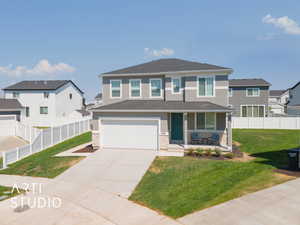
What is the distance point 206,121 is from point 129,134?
618cm

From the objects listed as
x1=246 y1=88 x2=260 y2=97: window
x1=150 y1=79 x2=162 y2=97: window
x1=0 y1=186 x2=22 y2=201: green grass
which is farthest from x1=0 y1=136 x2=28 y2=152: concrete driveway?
x1=246 y1=88 x2=260 y2=97: window

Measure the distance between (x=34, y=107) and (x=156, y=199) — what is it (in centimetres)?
3206

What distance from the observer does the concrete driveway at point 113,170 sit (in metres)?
9.55

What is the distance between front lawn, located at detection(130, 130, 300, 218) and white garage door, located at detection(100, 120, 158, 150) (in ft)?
8.10

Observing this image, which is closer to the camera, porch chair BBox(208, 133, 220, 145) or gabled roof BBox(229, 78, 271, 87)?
porch chair BBox(208, 133, 220, 145)

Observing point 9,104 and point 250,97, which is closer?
point 9,104

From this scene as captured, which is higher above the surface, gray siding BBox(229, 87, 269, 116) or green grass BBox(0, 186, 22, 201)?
gray siding BBox(229, 87, 269, 116)

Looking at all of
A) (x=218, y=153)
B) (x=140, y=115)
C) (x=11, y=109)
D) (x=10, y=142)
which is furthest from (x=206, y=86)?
(x=11, y=109)

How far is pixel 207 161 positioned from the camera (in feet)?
39.0

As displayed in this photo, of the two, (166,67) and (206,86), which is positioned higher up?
(166,67)

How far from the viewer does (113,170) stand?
1135 cm

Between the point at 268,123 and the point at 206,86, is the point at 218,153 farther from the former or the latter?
the point at 268,123

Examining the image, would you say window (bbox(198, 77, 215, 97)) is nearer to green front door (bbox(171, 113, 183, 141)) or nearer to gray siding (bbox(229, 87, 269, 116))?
green front door (bbox(171, 113, 183, 141))

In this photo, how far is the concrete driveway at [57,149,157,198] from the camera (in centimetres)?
955
